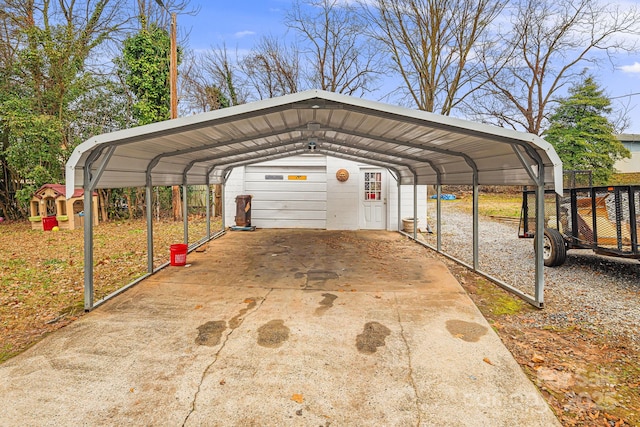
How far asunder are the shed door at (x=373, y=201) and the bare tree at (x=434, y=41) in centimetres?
645

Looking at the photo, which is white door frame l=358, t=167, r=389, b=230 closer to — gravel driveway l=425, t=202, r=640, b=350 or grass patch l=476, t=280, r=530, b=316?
gravel driveway l=425, t=202, r=640, b=350

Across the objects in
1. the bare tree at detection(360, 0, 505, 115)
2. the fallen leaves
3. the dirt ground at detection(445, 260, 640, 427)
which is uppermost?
the bare tree at detection(360, 0, 505, 115)

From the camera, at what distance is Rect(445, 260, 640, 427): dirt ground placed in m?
2.39

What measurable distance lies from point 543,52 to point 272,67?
14.1m

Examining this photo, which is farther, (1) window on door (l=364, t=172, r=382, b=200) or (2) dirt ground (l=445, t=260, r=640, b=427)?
(1) window on door (l=364, t=172, r=382, b=200)

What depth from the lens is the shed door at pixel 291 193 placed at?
11.5m

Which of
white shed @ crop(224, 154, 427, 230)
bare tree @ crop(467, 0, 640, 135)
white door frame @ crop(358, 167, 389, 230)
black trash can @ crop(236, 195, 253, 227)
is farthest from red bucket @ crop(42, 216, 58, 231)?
bare tree @ crop(467, 0, 640, 135)

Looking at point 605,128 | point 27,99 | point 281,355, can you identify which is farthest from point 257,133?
point 605,128

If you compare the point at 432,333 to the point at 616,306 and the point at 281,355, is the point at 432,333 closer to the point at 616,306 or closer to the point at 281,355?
the point at 281,355

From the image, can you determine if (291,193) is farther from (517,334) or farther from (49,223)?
(517,334)

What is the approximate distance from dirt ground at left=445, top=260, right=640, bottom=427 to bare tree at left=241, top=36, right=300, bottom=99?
17416 millimetres

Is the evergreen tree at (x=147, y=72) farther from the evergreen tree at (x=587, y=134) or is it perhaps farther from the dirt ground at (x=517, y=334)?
the evergreen tree at (x=587, y=134)

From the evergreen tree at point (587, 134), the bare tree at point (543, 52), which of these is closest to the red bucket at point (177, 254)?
the bare tree at point (543, 52)

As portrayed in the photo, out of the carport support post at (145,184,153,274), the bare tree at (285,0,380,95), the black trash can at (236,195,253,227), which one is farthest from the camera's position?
the bare tree at (285,0,380,95)
